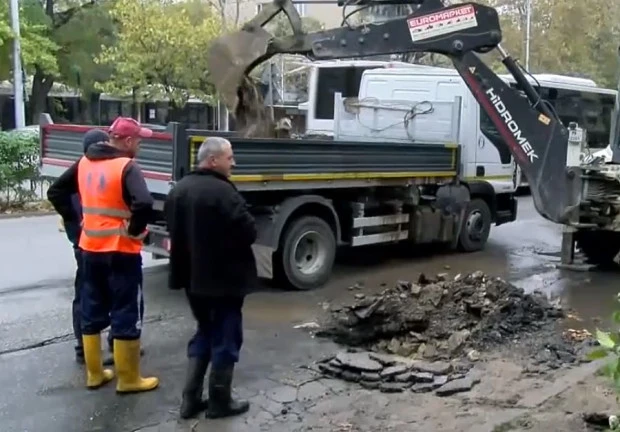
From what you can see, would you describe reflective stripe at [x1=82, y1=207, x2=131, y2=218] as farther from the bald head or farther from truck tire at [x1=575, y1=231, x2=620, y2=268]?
truck tire at [x1=575, y1=231, x2=620, y2=268]

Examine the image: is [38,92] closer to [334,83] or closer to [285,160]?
[334,83]

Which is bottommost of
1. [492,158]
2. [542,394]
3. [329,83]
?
[542,394]

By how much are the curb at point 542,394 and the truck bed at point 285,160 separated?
145 inches

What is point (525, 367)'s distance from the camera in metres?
6.86

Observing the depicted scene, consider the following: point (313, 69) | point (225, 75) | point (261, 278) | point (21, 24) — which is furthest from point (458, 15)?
point (21, 24)

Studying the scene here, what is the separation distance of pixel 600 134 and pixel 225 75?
50.3 ft

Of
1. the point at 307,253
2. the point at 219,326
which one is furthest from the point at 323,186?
the point at 219,326

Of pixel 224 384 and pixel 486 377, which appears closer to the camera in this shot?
pixel 224 384

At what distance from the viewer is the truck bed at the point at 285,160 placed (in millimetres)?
8602

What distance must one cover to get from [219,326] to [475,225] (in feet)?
25.0

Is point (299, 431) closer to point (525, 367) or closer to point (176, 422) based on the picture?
point (176, 422)

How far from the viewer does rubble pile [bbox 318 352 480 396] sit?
20.7 ft

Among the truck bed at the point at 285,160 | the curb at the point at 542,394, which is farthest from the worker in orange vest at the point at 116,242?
the truck bed at the point at 285,160

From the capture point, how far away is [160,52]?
3139 cm
